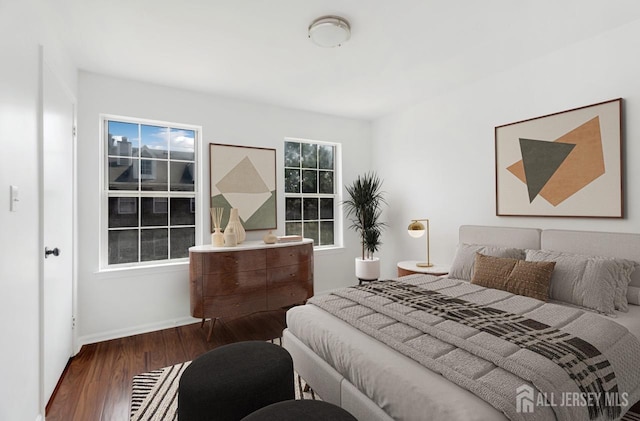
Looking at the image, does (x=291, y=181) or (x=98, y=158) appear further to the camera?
(x=291, y=181)

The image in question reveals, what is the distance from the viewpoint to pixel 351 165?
4.92m

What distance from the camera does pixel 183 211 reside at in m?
3.74

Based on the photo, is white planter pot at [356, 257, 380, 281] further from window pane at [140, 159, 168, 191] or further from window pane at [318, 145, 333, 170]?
window pane at [140, 159, 168, 191]

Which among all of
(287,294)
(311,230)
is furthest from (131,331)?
(311,230)

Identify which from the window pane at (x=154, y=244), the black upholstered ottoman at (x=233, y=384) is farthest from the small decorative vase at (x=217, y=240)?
the black upholstered ottoman at (x=233, y=384)

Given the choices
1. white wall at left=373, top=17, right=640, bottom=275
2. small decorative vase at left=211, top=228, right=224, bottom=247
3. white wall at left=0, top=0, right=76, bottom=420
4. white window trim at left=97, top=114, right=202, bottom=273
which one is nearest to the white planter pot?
white wall at left=373, top=17, right=640, bottom=275

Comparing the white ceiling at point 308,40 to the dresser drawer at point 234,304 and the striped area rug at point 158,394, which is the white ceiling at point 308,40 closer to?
the dresser drawer at point 234,304

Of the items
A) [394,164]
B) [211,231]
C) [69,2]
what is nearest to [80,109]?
[69,2]

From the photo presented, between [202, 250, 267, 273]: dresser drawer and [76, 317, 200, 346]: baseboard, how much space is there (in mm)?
831

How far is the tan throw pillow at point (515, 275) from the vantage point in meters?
2.35

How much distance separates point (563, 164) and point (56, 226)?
13.7 ft

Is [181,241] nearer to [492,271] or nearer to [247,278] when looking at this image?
[247,278]

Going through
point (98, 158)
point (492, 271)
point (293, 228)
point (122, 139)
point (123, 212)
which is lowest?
point (492, 271)

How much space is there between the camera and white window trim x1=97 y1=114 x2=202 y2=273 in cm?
328
